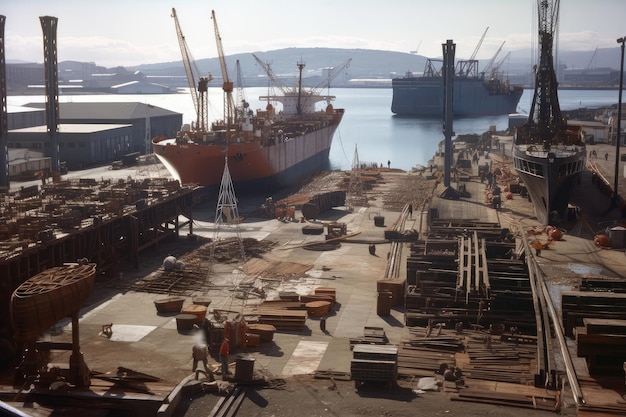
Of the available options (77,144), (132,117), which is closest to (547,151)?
(77,144)

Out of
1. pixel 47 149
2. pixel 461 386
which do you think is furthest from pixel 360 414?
pixel 47 149

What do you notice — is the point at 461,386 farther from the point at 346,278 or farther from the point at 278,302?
the point at 346,278

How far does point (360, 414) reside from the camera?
18.1 m

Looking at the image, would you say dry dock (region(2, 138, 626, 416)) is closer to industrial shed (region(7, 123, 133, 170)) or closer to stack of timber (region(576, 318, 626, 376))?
stack of timber (region(576, 318, 626, 376))

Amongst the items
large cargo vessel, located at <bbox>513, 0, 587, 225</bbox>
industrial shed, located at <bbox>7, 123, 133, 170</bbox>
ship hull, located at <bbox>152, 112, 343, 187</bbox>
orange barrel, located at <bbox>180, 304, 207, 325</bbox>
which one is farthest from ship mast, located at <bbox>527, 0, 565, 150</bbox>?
industrial shed, located at <bbox>7, 123, 133, 170</bbox>

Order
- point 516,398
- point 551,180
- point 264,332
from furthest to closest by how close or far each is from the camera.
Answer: point 551,180 → point 264,332 → point 516,398

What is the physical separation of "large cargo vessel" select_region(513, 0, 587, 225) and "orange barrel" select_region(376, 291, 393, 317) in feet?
57.3

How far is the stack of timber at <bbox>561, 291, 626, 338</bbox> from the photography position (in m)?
23.6

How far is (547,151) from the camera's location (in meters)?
45.2

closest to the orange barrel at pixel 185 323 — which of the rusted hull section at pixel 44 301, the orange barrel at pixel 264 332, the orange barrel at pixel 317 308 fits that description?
the orange barrel at pixel 264 332

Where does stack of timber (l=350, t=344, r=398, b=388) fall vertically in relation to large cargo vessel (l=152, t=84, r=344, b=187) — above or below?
below

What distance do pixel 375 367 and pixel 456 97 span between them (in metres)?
164

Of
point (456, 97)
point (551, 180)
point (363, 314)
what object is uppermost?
point (456, 97)

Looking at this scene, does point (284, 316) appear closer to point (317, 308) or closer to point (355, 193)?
point (317, 308)
